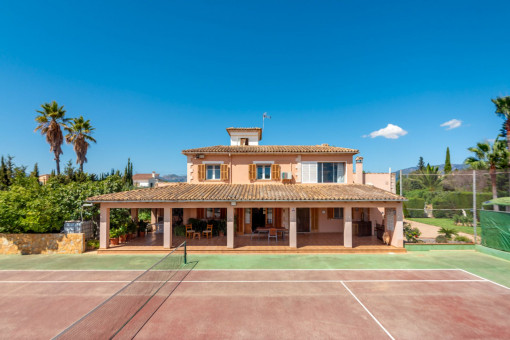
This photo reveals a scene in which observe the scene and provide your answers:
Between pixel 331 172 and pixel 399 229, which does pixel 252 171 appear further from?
pixel 399 229

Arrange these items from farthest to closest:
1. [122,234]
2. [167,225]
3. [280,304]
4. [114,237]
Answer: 1. [122,234]
2. [114,237]
3. [167,225]
4. [280,304]

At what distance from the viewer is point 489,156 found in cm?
2095

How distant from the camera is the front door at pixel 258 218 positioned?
20.0 meters

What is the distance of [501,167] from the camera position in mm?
20797

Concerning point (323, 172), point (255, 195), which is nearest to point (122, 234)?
point (255, 195)

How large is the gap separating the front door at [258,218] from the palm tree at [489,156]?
1919 centimetres

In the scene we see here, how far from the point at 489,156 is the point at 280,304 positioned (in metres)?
24.3

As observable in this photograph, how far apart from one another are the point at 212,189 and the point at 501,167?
25080mm

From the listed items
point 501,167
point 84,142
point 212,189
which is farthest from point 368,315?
point 84,142

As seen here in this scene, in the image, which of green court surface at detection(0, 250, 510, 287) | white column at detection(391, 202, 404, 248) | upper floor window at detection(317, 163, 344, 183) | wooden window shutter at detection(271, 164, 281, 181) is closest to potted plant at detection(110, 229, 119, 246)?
green court surface at detection(0, 250, 510, 287)

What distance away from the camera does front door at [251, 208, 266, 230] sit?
1995 cm

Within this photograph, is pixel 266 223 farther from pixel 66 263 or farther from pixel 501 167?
pixel 501 167

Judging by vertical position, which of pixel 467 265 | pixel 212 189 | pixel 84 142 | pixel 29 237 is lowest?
pixel 467 265

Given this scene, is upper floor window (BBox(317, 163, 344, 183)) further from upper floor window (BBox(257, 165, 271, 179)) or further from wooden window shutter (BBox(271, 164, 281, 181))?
upper floor window (BBox(257, 165, 271, 179))
